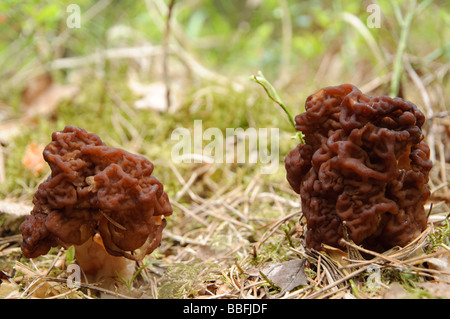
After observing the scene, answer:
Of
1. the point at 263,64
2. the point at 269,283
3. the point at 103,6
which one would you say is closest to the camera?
the point at 269,283

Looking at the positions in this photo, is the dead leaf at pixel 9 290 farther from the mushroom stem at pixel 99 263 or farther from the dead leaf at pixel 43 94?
the dead leaf at pixel 43 94

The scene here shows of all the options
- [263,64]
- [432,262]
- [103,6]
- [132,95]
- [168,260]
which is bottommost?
[168,260]

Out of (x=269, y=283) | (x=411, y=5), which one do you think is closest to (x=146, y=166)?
(x=269, y=283)

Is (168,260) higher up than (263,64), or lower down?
lower down

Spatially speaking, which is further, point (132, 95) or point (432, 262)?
point (132, 95)

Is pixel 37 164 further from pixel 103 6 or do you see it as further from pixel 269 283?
pixel 103 6

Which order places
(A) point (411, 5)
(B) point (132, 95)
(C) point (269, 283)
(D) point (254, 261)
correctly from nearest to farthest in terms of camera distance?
1. (C) point (269, 283)
2. (D) point (254, 261)
3. (A) point (411, 5)
4. (B) point (132, 95)

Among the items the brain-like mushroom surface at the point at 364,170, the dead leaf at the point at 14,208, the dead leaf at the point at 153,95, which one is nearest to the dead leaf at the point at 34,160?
the dead leaf at the point at 14,208
